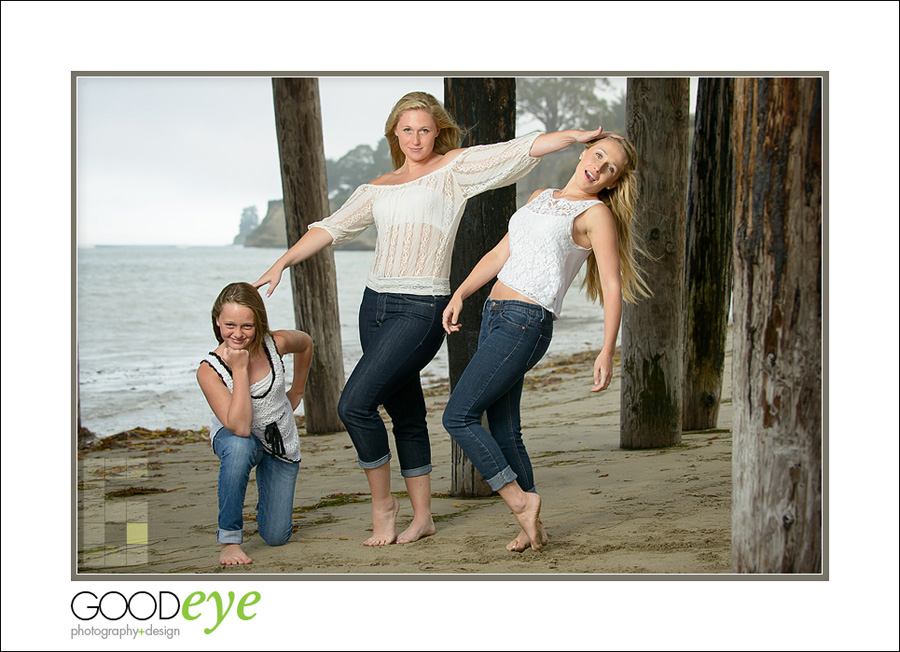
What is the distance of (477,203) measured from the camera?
4191mm

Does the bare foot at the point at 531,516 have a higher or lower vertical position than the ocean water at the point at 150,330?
lower

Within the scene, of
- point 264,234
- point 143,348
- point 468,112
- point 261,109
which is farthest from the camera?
point 261,109

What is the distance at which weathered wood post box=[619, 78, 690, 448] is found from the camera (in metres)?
5.00

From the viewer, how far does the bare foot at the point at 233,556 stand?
351cm

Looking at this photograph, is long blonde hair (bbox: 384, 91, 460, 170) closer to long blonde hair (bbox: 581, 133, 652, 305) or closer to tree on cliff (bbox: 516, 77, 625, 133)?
long blonde hair (bbox: 581, 133, 652, 305)

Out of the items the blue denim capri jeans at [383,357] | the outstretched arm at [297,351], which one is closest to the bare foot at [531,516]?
the blue denim capri jeans at [383,357]

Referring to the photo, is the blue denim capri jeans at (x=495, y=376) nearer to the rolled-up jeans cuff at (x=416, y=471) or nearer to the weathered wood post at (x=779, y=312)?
the rolled-up jeans cuff at (x=416, y=471)

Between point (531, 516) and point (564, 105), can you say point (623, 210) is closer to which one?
point (531, 516)

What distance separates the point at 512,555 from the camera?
348cm

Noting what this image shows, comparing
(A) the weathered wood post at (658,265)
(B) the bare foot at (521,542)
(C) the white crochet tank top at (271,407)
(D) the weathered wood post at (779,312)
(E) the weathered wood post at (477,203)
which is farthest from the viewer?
(A) the weathered wood post at (658,265)

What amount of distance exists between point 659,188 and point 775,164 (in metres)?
2.18

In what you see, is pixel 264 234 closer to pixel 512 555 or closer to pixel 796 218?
pixel 512 555

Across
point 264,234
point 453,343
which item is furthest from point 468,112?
point 264,234

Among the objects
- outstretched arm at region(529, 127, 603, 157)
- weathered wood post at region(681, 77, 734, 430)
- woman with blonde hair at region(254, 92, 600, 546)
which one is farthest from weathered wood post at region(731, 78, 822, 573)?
weathered wood post at region(681, 77, 734, 430)
